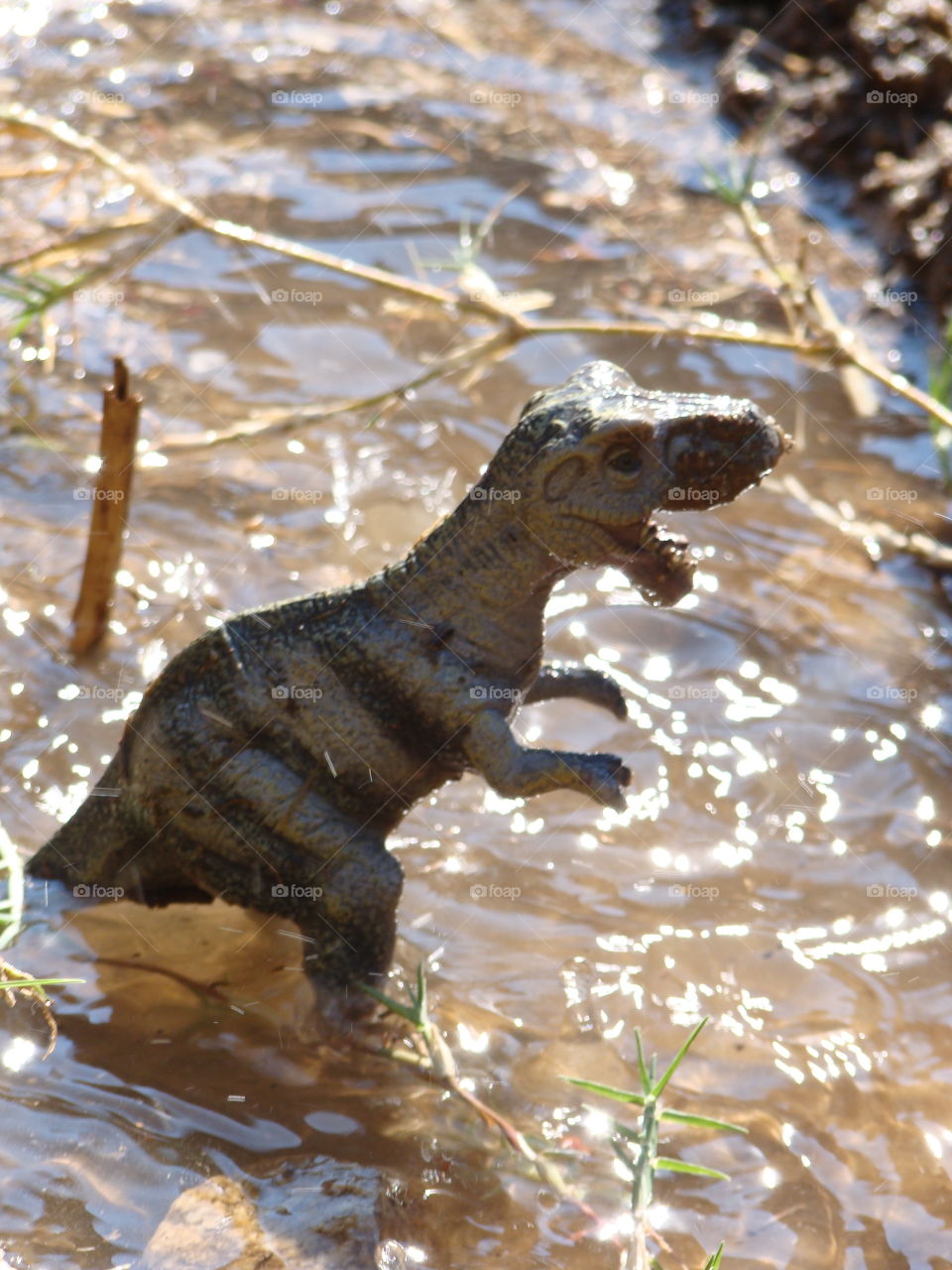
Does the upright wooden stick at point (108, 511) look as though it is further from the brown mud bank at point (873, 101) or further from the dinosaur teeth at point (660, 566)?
the brown mud bank at point (873, 101)

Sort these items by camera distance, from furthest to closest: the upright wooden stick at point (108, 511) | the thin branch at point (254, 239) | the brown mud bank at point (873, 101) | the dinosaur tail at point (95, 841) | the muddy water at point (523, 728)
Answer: the brown mud bank at point (873, 101), the thin branch at point (254, 239), the upright wooden stick at point (108, 511), the dinosaur tail at point (95, 841), the muddy water at point (523, 728)

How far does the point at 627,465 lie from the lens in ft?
12.2

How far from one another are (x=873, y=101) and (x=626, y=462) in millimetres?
6575

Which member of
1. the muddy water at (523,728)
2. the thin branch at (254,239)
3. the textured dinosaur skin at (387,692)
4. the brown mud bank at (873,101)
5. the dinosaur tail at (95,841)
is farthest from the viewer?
the brown mud bank at (873,101)

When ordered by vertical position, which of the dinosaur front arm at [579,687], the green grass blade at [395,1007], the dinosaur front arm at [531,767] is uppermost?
the dinosaur front arm at [579,687]

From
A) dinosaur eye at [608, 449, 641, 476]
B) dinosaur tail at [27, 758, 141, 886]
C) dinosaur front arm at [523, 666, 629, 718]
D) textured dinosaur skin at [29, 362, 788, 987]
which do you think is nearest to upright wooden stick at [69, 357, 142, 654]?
dinosaur tail at [27, 758, 141, 886]

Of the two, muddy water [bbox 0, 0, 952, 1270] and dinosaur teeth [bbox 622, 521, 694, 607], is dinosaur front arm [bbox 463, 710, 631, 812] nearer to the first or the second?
dinosaur teeth [bbox 622, 521, 694, 607]

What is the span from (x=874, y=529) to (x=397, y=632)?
11.4 ft

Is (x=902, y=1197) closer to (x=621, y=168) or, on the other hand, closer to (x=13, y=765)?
(x=13, y=765)

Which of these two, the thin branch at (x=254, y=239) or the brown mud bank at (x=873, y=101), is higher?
the brown mud bank at (x=873, y=101)

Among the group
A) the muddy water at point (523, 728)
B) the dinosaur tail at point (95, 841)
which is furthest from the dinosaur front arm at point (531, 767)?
the dinosaur tail at point (95, 841)

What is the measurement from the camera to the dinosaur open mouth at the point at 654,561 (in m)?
3.81

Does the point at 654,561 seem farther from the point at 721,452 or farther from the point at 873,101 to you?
the point at 873,101

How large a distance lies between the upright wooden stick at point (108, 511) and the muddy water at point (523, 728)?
0.63ft
